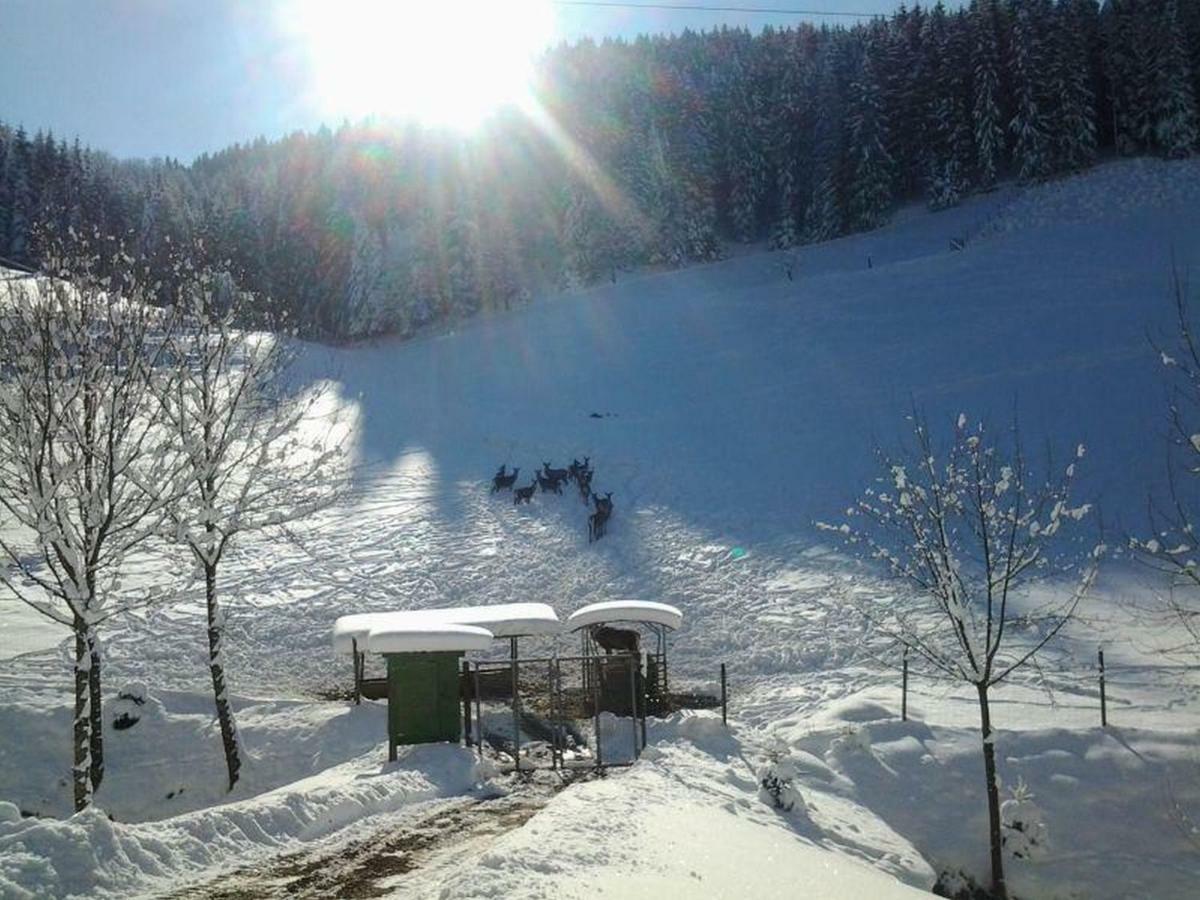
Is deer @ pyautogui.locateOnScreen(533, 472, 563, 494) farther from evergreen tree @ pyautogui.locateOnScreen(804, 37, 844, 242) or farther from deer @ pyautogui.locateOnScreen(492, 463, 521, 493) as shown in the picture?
evergreen tree @ pyautogui.locateOnScreen(804, 37, 844, 242)

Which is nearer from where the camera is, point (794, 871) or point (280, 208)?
point (794, 871)

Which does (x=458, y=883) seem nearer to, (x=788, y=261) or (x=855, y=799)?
(x=855, y=799)

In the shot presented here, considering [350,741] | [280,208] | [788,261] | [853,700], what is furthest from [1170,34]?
[280,208]

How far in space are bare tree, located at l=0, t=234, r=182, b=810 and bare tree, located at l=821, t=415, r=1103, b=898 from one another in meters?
10.3

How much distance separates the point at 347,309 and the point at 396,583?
2265 inches

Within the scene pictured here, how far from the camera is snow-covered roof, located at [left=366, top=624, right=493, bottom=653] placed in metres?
13.3

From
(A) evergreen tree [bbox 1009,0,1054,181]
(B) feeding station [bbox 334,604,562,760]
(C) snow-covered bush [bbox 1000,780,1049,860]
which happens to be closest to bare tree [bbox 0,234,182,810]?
(B) feeding station [bbox 334,604,562,760]

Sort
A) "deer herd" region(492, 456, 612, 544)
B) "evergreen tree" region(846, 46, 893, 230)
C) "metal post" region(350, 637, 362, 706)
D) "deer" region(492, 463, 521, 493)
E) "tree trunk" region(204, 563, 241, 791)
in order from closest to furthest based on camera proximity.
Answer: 1. "tree trunk" region(204, 563, 241, 791)
2. "metal post" region(350, 637, 362, 706)
3. "deer herd" region(492, 456, 612, 544)
4. "deer" region(492, 463, 521, 493)
5. "evergreen tree" region(846, 46, 893, 230)

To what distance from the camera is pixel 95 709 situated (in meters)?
12.1

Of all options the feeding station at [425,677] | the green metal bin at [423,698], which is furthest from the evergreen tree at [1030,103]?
the green metal bin at [423,698]

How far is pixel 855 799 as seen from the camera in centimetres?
1307

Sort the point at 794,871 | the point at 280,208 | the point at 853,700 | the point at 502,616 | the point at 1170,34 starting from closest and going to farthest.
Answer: the point at 794,871, the point at 502,616, the point at 853,700, the point at 1170,34, the point at 280,208

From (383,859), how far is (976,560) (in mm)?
17960

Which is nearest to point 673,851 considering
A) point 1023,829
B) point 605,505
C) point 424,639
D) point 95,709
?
point 424,639
